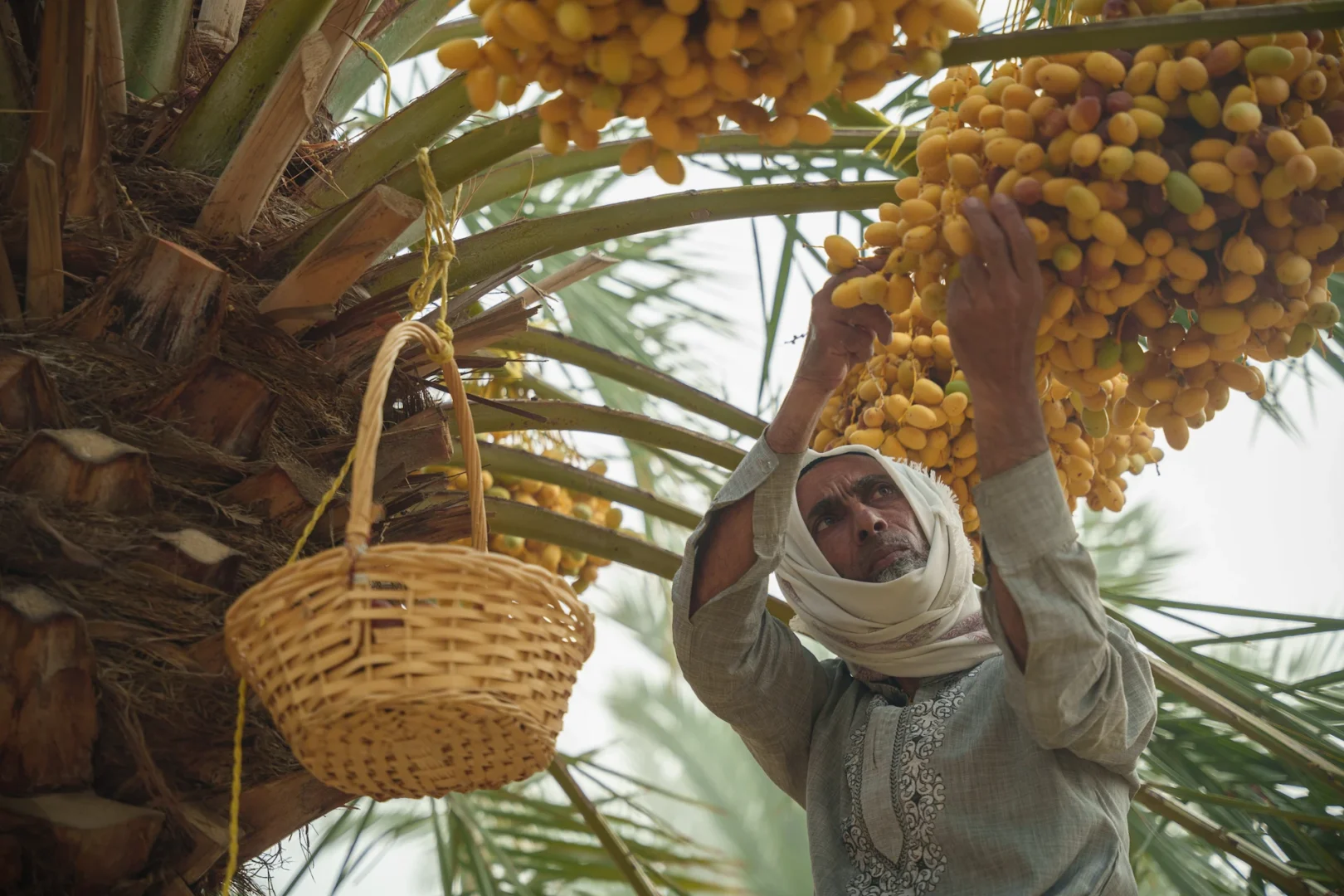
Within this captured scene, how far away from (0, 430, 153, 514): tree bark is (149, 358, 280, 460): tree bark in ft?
0.31

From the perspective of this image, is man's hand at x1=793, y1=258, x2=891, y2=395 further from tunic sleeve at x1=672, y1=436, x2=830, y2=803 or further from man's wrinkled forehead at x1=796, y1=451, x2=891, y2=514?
man's wrinkled forehead at x1=796, y1=451, x2=891, y2=514

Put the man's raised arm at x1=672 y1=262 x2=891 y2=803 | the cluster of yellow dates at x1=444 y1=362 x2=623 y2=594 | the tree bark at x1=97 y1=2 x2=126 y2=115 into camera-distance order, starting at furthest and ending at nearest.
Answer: the cluster of yellow dates at x1=444 y1=362 x2=623 y2=594 < the man's raised arm at x1=672 y1=262 x2=891 y2=803 < the tree bark at x1=97 y1=2 x2=126 y2=115

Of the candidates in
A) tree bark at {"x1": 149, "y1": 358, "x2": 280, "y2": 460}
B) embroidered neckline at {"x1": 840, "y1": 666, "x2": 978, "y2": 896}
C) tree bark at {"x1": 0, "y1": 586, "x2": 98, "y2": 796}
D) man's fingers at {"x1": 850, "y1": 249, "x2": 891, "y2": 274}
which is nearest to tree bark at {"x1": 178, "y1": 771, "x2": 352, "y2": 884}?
tree bark at {"x1": 0, "y1": 586, "x2": 98, "y2": 796}

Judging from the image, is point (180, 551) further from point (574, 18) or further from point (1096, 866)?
point (1096, 866)

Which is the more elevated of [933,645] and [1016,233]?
[1016,233]

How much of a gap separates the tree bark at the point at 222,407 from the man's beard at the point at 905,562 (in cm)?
93

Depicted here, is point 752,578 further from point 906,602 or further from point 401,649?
point 401,649

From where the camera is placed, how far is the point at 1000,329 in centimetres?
145

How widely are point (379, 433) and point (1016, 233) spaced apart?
0.72 metres

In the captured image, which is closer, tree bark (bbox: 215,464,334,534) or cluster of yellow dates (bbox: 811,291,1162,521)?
tree bark (bbox: 215,464,334,534)

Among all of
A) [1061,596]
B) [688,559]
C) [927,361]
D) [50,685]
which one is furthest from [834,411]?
[50,685]

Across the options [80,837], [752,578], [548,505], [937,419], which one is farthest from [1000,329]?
[548,505]

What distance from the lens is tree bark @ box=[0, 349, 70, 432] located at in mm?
1496

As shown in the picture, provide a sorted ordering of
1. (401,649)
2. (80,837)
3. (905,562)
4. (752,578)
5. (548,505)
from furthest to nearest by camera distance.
Result: (548,505)
(905,562)
(752,578)
(80,837)
(401,649)
